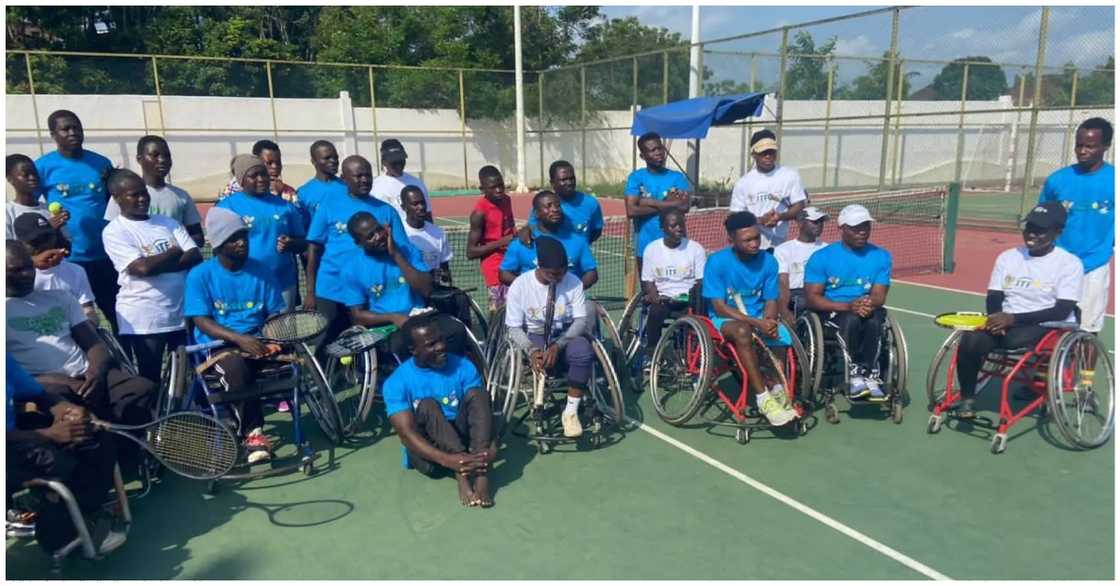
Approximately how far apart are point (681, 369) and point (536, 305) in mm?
1120

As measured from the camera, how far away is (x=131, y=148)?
19125 millimetres

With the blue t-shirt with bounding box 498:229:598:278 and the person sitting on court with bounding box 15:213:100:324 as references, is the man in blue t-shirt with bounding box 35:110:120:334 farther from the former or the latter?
the blue t-shirt with bounding box 498:229:598:278

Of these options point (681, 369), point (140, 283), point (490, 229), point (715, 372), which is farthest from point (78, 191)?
point (715, 372)

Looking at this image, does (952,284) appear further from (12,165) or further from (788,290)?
(12,165)

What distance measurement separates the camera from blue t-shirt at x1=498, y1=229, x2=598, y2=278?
500 centimetres

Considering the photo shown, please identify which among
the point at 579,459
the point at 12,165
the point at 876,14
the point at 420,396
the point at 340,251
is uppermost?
the point at 876,14

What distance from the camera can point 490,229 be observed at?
5.65 meters

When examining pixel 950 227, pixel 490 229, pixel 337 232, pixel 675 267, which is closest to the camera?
pixel 337 232

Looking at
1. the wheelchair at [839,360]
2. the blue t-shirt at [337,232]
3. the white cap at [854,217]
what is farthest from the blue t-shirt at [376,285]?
the white cap at [854,217]

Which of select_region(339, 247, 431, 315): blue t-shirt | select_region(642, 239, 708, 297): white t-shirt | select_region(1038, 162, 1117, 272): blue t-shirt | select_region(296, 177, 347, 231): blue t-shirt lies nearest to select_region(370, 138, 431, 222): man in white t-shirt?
select_region(296, 177, 347, 231): blue t-shirt

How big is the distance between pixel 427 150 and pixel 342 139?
2.51m

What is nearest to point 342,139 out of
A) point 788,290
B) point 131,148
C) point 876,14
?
point 131,148

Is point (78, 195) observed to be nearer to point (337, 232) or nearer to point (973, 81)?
point (337, 232)

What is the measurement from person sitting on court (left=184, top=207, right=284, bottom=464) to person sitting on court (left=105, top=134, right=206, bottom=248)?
730 mm
